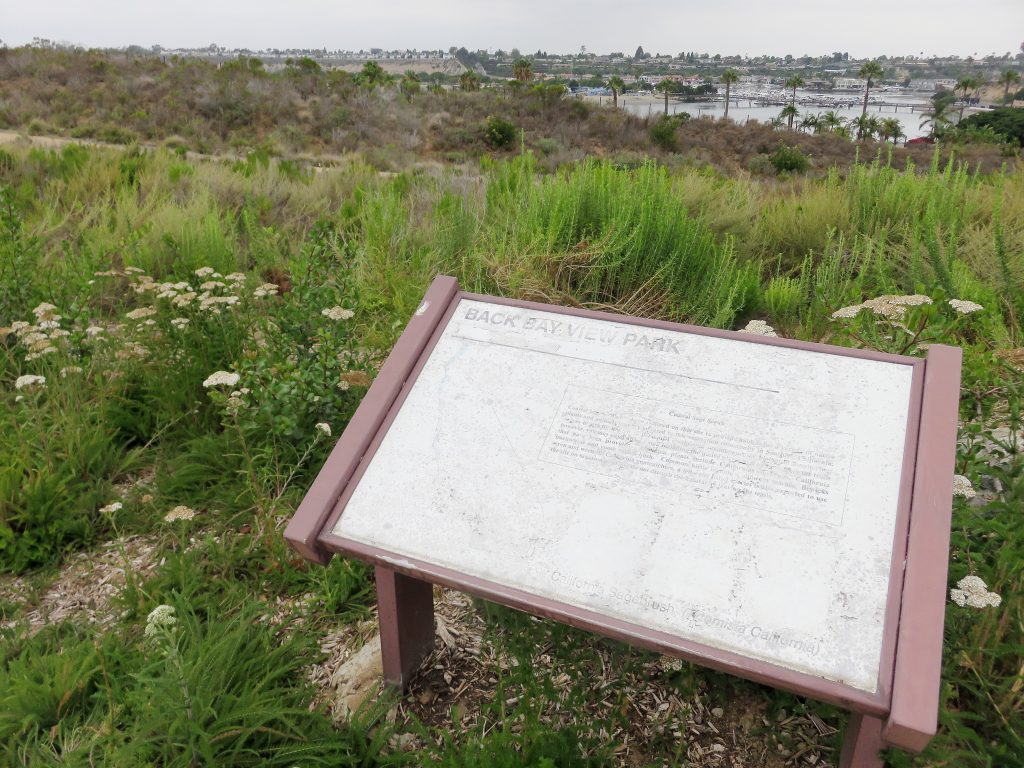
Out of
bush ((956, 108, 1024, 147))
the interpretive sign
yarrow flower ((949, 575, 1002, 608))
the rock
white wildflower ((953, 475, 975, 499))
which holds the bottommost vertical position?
the rock

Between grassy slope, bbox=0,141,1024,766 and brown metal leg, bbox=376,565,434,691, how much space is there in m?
0.21

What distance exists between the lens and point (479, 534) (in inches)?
69.1

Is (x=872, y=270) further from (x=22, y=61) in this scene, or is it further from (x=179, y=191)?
(x=22, y=61)

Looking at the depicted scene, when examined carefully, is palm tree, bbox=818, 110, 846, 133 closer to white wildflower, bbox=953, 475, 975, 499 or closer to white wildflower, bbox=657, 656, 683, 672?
white wildflower, bbox=953, 475, 975, 499

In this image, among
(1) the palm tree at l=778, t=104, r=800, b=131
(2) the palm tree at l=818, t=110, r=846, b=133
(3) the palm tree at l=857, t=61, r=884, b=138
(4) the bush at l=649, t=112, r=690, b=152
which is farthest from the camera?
(3) the palm tree at l=857, t=61, r=884, b=138

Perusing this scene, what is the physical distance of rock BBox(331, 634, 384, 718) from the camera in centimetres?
219

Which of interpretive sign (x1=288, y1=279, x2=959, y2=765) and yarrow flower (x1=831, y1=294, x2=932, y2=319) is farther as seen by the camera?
yarrow flower (x1=831, y1=294, x2=932, y2=319)

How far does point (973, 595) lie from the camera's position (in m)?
1.76

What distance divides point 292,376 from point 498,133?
1840cm

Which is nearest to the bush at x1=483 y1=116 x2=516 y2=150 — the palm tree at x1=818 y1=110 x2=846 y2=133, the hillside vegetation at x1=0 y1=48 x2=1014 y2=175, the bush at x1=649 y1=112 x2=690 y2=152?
the hillside vegetation at x1=0 y1=48 x2=1014 y2=175

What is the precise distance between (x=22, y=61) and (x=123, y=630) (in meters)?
26.6

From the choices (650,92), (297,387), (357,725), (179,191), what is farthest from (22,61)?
(650,92)

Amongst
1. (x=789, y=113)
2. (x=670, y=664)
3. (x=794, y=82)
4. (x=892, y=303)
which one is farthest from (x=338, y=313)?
(x=794, y=82)

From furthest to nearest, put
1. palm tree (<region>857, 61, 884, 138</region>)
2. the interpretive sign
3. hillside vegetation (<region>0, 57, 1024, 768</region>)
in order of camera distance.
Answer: palm tree (<region>857, 61, 884, 138</region>) → hillside vegetation (<region>0, 57, 1024, 768</region>) → the interpretive sign
